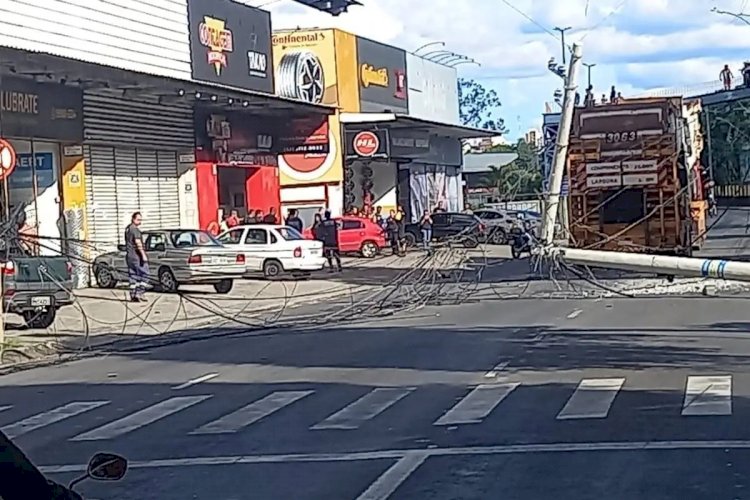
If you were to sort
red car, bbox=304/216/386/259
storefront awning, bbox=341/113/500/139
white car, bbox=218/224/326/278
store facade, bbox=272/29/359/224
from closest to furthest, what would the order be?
white car, bbox=218/224/326/278
store facade, bbox=272/29/359/224
red car, bbox=304/216/386/259
storefront awning, bbox=341/113/500/139

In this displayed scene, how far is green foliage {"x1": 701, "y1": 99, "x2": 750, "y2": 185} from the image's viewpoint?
27.9 m

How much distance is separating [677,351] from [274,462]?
7.82 metres

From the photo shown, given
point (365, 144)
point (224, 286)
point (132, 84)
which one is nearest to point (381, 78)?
point (365, 144)

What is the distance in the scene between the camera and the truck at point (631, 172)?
104 feet

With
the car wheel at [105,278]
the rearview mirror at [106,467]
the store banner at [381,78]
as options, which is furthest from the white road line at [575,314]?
the store banner at [381,78]

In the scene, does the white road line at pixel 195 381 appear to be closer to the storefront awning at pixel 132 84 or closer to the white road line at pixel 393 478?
the white road line at pixel 393 478

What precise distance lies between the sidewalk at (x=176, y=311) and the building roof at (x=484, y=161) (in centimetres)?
6741

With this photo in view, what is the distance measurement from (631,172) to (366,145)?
22639 millimetres

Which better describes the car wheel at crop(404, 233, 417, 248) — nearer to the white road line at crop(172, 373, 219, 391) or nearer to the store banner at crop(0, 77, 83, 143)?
the store banner at crop(0, 77, 83, 143)

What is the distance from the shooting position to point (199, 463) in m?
10.9

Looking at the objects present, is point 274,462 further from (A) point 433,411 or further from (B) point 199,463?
(A) point 433,411

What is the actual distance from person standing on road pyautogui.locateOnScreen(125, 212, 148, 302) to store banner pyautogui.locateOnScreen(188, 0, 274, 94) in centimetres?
1023

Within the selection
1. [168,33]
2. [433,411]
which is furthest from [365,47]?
[433,411]

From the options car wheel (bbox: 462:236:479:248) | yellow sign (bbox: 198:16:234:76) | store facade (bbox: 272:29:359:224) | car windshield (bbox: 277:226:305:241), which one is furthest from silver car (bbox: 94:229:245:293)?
store facade (bbox: 272:29:359:224)
